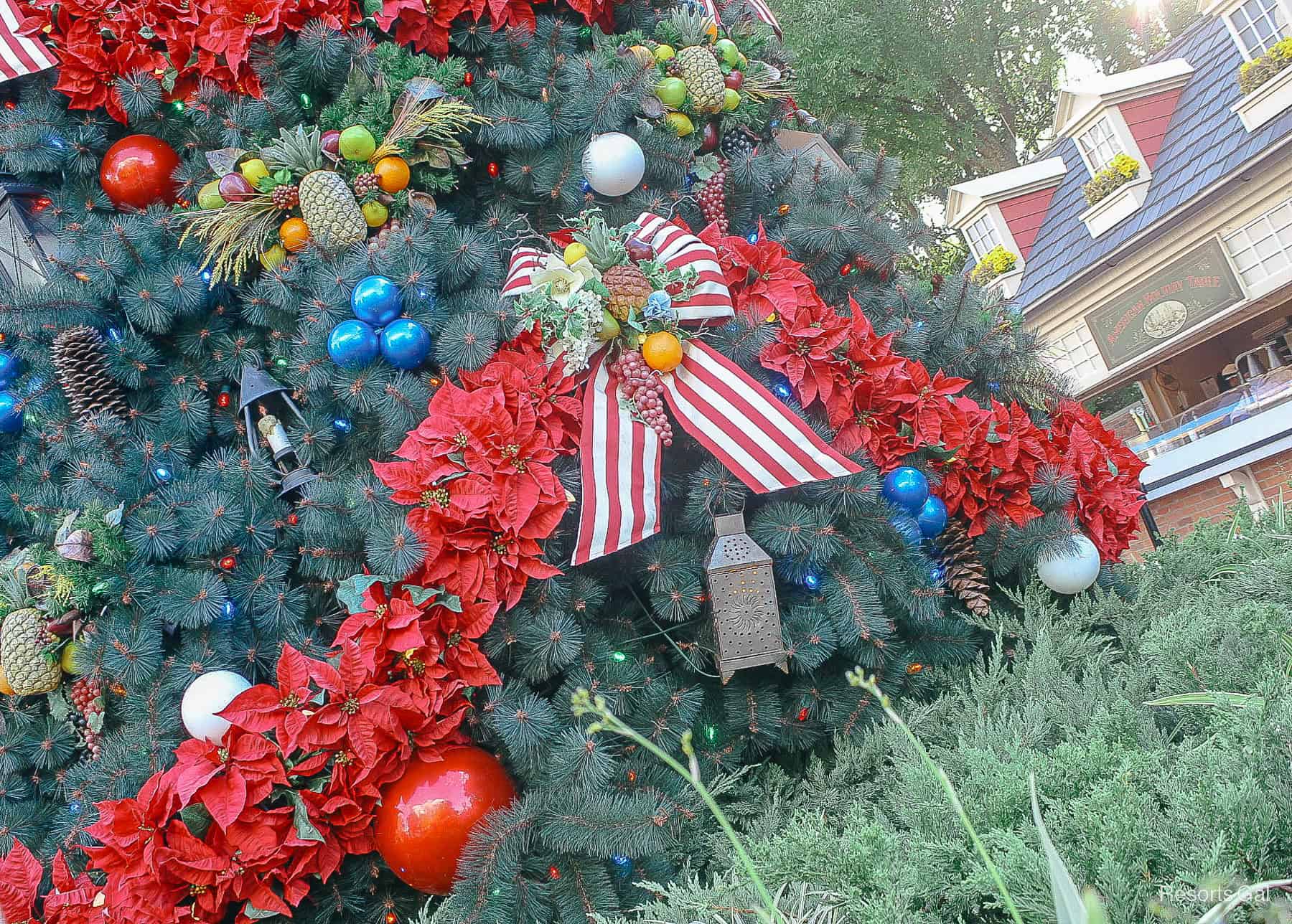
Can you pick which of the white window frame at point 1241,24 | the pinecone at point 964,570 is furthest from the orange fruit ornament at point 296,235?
the white window frame at point 1241,24

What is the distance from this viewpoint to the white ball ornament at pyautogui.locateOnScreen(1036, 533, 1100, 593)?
2404 millimetres

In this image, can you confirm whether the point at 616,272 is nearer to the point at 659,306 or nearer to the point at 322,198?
the point at 659,306

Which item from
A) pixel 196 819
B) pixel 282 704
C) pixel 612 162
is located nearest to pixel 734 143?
pixel 612 162

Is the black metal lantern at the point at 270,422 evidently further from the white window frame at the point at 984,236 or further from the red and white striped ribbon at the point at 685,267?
the white window frame at the point at 984,236

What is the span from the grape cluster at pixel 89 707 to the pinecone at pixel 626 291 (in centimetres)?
150

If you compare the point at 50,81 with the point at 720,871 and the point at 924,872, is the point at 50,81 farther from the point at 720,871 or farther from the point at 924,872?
the point at 924,872

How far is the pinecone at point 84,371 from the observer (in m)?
2.23

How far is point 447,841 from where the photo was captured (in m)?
1.68

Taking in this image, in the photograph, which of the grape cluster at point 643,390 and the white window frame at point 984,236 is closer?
the grape cluster at point 643,390

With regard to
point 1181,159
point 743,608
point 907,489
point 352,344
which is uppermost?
point 352,344

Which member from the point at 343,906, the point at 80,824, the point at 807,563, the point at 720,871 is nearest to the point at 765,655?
the point at 807,563

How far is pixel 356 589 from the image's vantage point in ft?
5.89

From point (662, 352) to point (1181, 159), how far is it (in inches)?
355

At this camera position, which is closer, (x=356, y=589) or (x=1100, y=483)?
(x=356, y=589)
